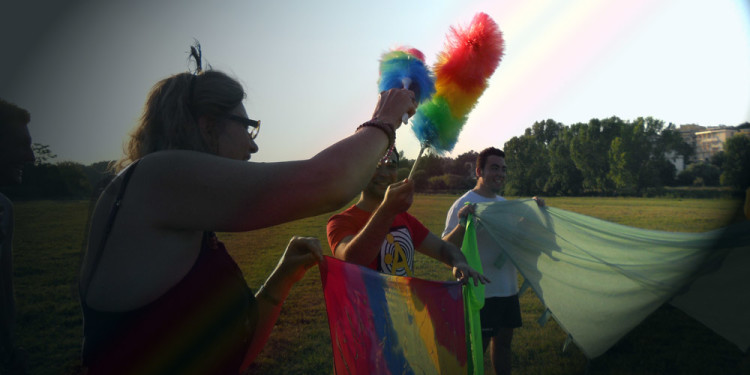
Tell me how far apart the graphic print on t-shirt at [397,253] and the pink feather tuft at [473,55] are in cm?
114

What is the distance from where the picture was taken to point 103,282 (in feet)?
3.32

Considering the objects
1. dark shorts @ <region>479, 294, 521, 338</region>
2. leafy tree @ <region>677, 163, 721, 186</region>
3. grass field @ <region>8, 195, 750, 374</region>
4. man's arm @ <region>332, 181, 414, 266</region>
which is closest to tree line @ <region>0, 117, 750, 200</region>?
leafy tree @ <region>677, 163, 721, 186</region>

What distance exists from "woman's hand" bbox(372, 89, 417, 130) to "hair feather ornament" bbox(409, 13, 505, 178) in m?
1.10

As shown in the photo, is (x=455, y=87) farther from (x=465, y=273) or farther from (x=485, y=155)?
(x=485, y=155)

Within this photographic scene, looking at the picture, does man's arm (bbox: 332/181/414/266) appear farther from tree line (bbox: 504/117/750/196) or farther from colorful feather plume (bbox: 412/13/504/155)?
tree line (bbox: 504/117/750/196)

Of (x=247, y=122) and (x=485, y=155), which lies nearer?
(x=247, y=122)

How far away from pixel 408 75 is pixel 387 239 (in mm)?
1237

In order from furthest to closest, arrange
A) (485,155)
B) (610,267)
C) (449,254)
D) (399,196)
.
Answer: (485,155), (610,267), (449,254), (399,196)

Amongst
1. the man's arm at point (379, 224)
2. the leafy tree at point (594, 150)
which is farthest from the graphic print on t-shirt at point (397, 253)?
the leafy tree at point (594, 150)

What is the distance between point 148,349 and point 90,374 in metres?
0.17

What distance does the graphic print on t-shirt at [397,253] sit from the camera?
2.84 metres

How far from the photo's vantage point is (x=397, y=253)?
9.59 ft

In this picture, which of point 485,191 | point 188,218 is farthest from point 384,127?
point 485,191

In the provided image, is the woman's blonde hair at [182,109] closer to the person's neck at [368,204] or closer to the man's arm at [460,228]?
the person's neck at [368,204]
